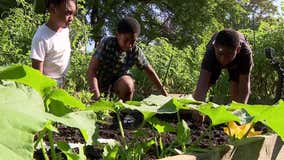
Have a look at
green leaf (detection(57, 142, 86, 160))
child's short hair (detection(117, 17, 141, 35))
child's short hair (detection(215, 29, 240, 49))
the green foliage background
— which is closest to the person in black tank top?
child's short hair (detection(215, 29, 240, 49))

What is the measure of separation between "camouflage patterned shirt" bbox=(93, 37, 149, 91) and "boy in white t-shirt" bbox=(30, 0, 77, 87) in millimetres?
790

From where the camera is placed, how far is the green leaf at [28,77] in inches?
48.7

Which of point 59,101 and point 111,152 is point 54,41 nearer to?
point 111,152

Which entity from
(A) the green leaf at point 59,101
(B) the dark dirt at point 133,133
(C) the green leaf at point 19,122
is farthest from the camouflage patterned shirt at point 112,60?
(C) the green leaf at point 19,122

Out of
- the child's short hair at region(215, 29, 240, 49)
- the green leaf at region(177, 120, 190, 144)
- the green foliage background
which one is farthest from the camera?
the green foliage background

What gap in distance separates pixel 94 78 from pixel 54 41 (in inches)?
30.5

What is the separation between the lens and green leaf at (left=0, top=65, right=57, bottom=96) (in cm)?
124

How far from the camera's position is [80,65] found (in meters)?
6.44

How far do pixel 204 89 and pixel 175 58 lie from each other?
350 cm

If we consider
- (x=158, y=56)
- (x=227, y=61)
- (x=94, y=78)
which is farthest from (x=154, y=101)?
(x=158, y=56)

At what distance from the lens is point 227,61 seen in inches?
159

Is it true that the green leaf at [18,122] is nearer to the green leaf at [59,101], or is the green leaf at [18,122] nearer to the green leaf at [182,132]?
the green leaf at [59,101]

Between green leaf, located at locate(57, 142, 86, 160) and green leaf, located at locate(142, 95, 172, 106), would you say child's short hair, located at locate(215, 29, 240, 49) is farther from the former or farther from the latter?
green leaf, located at locate(57, 142, 86, 160)

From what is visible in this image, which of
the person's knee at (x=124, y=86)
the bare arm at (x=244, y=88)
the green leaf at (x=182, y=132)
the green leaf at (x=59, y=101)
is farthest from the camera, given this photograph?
the person's knee at (x=124, y=86)
